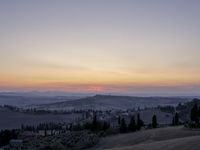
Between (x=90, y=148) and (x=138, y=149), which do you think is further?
(x=90, y=148)

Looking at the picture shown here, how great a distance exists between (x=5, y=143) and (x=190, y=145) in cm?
6566

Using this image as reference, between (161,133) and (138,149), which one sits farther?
(161,133)

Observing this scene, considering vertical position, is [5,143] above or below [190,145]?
below

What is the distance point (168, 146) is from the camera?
42.2 metres

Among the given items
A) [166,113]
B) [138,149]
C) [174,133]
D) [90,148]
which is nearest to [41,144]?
[90,148]

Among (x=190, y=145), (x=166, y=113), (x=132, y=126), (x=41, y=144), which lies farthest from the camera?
(x=166, y=113)

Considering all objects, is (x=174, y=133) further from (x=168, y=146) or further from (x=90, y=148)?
(x=168, y=146)

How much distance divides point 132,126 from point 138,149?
135 ft

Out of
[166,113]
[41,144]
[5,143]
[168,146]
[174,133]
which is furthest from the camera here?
[166,113]

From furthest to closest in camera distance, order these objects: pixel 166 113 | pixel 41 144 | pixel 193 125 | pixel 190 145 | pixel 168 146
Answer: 1. pixel 166 113
2. pixel 41 144
3. pixel 193 125
4. pixel 168 146
5. pixel 190 145

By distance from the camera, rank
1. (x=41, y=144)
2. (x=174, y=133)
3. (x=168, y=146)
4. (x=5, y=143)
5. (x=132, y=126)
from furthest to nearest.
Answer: (x=5, y=143) → (x=132, y=126) → (x=41, y=144) → (x=174, y=133) → (x=168, y=146)

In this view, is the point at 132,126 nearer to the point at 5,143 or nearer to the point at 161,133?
the point at 161,133

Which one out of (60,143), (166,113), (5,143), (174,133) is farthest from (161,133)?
(166,113)

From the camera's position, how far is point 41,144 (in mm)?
71500
